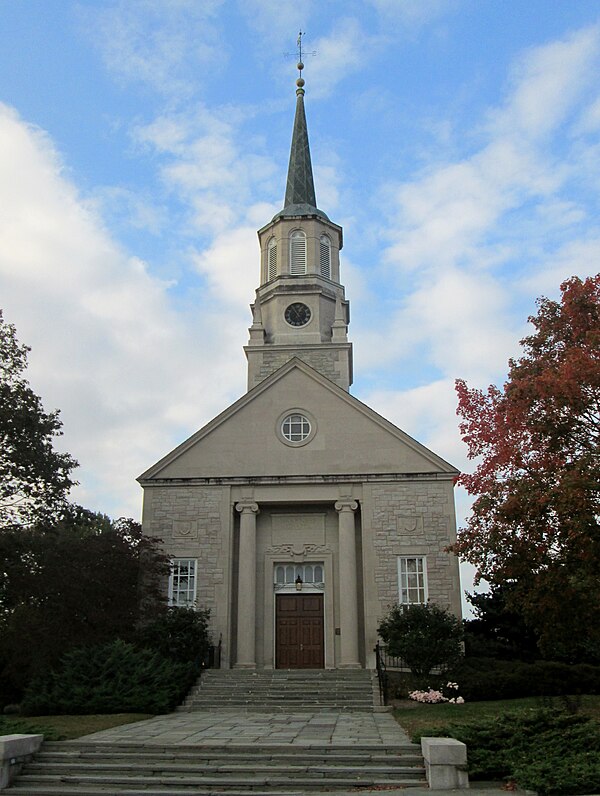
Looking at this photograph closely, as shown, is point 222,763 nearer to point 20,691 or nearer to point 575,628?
point 575,628

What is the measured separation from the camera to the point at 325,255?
107ft

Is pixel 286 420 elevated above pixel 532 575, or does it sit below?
above

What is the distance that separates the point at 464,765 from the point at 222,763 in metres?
3.46

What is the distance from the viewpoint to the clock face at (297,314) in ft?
101

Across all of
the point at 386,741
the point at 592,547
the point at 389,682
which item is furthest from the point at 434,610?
the point at 386,741

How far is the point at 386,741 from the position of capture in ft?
40.3

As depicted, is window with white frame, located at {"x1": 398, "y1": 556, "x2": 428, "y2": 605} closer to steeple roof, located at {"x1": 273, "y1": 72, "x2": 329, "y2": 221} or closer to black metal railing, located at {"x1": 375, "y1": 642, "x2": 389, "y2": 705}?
black metal railing, located at {"x1": 375, "y1": 642, "x2": 389, "y2": 705}

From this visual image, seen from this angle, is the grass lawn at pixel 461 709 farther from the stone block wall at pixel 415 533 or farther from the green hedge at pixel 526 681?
the stone block wall at pixel 415 533

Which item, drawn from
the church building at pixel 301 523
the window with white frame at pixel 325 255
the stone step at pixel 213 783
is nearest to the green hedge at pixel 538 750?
the stone step at pixel 213 783

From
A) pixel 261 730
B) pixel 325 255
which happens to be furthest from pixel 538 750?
pixel 325 255

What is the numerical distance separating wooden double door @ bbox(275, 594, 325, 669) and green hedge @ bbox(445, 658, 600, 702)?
528 centimetres

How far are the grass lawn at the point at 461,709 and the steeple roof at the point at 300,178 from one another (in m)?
21.0

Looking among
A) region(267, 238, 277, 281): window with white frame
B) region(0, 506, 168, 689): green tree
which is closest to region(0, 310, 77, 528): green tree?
region(0, 506, 168, 689): green tree

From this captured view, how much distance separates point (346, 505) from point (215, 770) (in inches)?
535
